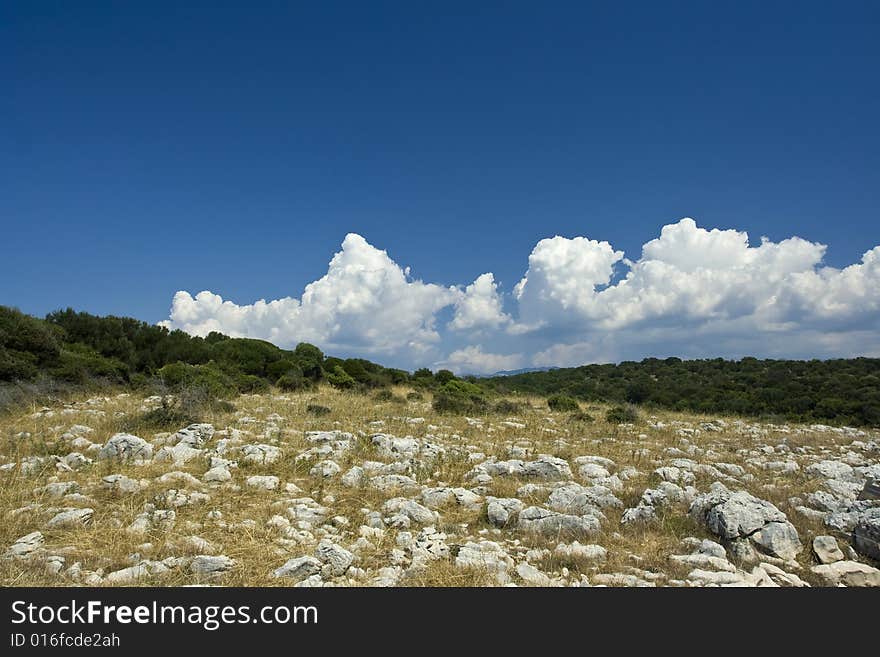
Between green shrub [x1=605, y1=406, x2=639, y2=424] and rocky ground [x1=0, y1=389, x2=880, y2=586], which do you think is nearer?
rocky ground [x1=0, y1=389, x2=880, y2=586]

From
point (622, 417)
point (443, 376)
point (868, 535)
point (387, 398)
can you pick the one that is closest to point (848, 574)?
point (868, 535)

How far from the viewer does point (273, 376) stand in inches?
823

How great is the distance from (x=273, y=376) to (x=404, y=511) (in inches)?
651

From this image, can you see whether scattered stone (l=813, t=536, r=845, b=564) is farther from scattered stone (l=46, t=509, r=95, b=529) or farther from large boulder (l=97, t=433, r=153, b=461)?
large boulder (l=97, t=433, r=153, b=461)

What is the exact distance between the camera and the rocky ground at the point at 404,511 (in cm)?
441

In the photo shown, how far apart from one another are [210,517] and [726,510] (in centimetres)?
590

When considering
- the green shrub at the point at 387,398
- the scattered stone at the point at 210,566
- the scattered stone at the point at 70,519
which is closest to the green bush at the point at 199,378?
the green shrub at the point at 387,398

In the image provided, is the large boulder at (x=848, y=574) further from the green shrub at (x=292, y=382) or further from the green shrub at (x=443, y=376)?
the green shrub at (x=443, y=376)

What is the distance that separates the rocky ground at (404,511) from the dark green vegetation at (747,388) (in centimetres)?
1493

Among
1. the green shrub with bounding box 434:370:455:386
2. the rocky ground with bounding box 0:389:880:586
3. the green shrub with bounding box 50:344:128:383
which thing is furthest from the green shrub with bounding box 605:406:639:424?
the green shrub with bounding box 50:344:128:383

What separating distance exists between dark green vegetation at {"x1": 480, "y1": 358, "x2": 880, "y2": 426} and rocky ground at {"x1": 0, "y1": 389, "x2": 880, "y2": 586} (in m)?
14.9

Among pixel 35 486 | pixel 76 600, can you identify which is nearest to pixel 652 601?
pixel 76 600

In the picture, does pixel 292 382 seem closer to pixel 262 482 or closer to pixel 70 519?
pixel 262 482

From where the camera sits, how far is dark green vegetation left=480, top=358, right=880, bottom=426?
76.2 feet
